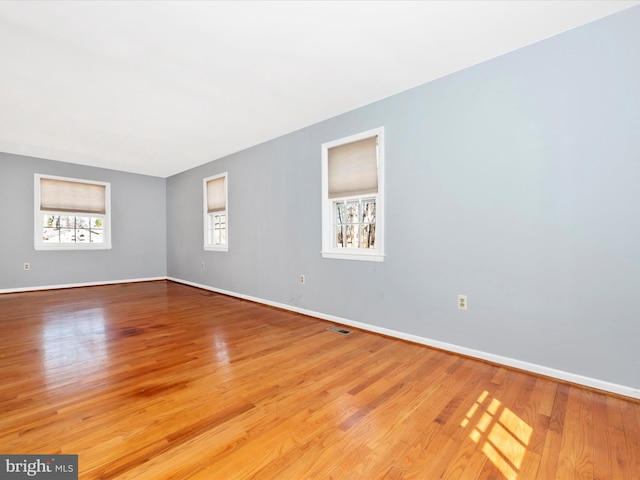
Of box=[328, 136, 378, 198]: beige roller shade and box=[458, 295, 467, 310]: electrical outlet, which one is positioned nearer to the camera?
box=[458, 295, 467, 310]: electrical outlet

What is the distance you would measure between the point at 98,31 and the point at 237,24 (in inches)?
40.9

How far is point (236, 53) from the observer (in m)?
2.44

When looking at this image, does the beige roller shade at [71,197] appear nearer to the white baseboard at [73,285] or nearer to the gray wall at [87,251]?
the gray wall at [87,251]

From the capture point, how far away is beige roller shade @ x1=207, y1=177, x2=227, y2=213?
5.48 m

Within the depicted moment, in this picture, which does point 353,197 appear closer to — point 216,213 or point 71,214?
point 216,213

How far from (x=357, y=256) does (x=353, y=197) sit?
2.34 feet

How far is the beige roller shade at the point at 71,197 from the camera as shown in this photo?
5.61 metres

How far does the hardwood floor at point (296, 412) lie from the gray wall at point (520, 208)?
0.35 meters

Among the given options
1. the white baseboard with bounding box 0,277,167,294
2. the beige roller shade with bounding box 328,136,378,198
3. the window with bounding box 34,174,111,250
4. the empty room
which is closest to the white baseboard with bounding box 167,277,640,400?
the empty room

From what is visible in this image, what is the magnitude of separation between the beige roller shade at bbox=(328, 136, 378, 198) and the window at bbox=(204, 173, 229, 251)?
8.15ft

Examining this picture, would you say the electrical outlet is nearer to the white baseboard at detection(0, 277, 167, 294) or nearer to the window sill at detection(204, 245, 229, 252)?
the window sill at detection(204, 245, 229, 252)

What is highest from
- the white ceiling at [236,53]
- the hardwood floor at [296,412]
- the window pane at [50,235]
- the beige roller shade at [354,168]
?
the white ceiling at [236,53]

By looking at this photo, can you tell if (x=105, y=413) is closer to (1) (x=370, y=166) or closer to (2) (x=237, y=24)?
(2) (x=237, y=24)

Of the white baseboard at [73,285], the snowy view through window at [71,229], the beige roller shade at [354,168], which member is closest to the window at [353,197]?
the beige roller shade at [354,168]
